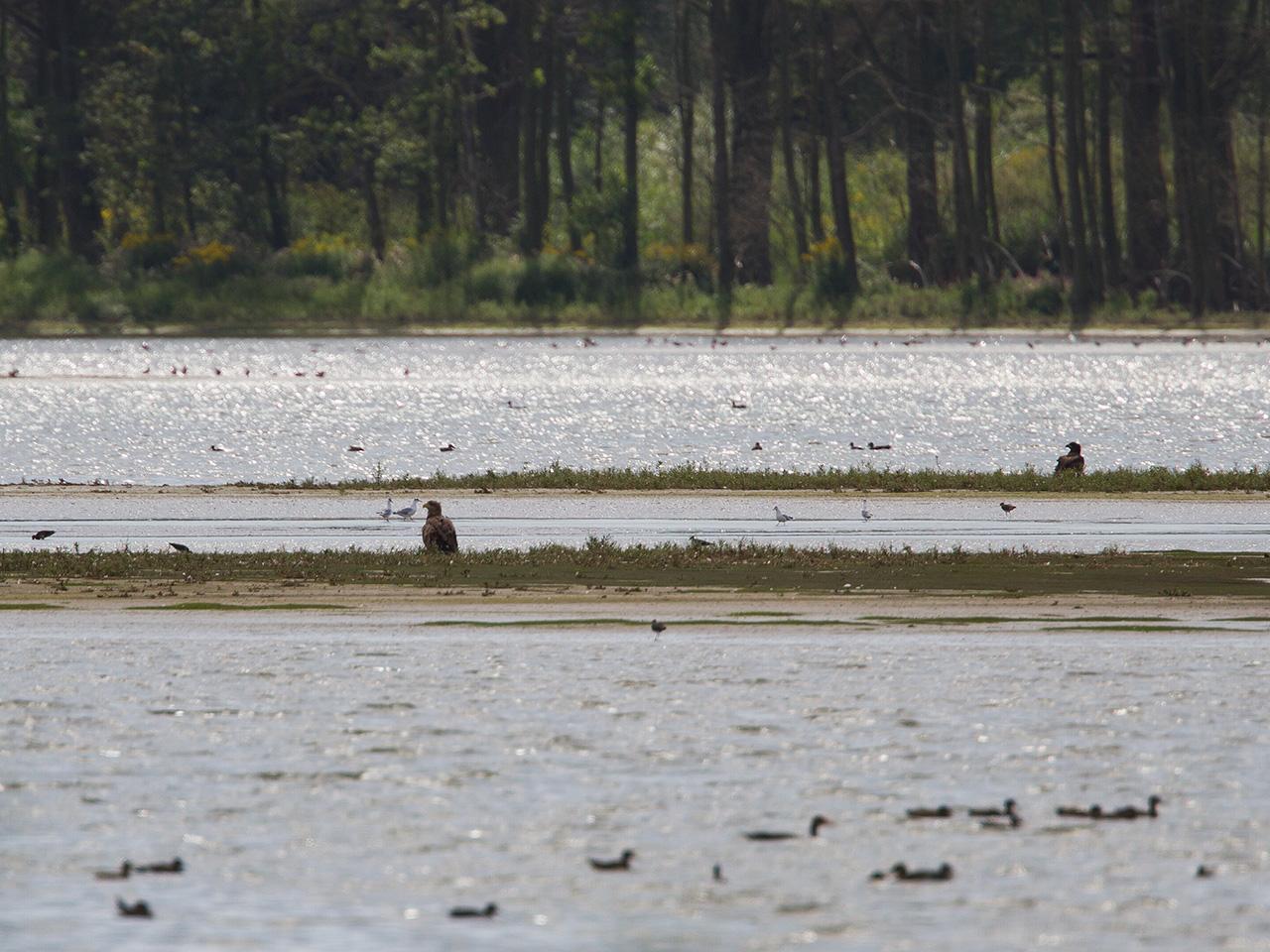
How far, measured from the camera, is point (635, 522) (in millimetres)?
27625

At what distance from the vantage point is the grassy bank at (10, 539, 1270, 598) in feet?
71.2

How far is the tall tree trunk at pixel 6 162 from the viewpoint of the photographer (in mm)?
85812

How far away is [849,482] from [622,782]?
1774cm

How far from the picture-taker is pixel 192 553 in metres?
24.0

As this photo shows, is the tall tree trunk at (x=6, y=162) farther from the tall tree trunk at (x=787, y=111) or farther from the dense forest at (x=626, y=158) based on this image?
the tall tree trunk at (x=787, y=111)

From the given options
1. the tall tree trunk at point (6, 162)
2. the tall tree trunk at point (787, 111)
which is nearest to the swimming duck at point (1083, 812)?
the tall tree trunk at point (787, 111)

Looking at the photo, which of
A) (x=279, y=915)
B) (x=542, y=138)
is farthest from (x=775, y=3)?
(x=279, y=915)

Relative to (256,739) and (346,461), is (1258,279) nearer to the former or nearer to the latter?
(346,461)

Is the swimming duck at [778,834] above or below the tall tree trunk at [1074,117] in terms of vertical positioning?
below

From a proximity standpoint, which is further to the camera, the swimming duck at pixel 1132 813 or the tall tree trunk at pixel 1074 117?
the tall tree trunk at pixel 1074 117

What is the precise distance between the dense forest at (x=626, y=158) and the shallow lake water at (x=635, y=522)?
46.1 m

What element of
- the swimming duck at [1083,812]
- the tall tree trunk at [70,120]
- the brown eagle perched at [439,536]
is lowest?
the swimming duck at [1083,812]

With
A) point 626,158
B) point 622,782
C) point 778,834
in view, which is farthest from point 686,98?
point 778,834

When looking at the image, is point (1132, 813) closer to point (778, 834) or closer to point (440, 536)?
point (778, 834)
